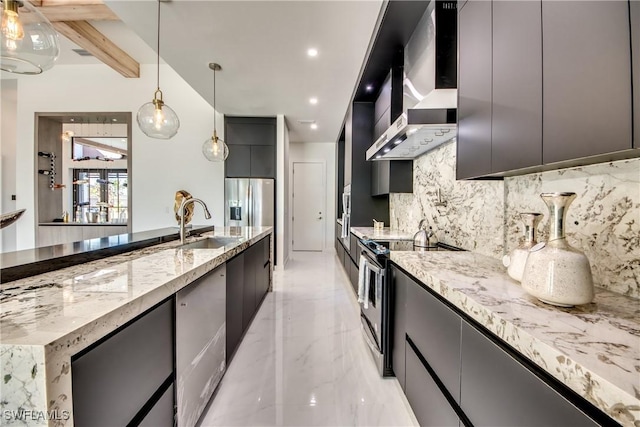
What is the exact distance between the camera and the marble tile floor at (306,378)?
5.08ft

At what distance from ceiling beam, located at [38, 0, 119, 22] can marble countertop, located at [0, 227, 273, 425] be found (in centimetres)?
337

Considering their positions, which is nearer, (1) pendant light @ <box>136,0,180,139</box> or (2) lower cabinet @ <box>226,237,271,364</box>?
(2) lower cabinet @ <box>226,237,271,364</box>

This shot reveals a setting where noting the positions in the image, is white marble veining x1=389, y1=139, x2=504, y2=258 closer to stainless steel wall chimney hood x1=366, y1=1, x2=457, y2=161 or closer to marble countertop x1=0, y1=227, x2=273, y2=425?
stainless steel wall chimney hood x1=366, y1=1, x2=457, y2=161

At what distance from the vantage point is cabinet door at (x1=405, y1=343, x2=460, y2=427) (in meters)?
1.11

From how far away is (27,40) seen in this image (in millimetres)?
1402

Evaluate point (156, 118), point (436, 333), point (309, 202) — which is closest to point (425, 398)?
point (436, 333)

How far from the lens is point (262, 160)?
198 inches

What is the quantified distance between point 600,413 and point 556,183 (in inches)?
43.4

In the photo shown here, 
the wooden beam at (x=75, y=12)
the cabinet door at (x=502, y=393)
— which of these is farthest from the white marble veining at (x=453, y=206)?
the wooden beam at (x=75, y=12)

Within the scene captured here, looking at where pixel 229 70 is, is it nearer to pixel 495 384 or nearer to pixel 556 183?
pixel 556 183

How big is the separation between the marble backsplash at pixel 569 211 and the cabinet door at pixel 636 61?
45 cm

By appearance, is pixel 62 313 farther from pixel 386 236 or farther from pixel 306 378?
pixel 386 236

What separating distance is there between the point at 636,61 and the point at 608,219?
0.65m

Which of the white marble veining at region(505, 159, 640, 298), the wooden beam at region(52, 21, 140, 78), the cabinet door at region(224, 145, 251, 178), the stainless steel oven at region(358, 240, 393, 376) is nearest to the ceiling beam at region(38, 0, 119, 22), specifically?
the wooden beam at region(52, 21, 140, 78)
